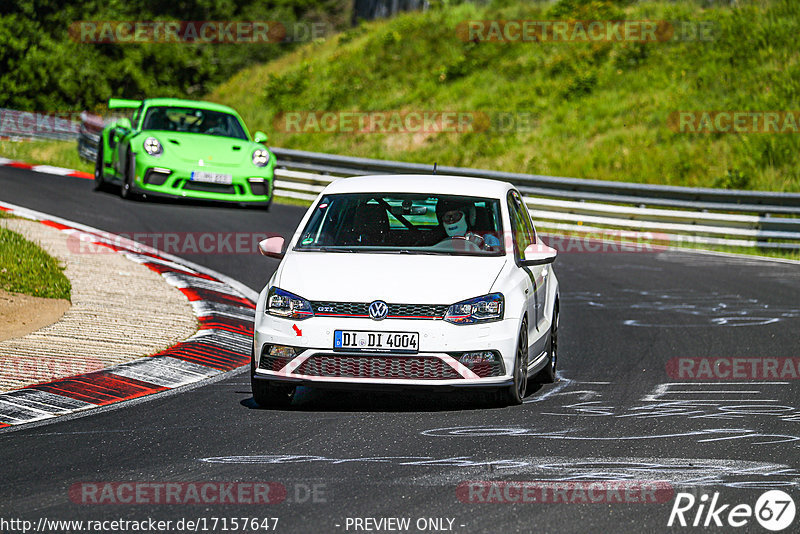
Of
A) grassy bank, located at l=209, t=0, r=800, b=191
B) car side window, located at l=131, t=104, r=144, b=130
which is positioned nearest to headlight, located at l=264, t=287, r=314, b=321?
car side window, located at l=131, t=104, r=144, b=130

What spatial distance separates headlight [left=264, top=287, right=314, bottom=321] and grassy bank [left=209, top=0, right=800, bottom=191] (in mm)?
17665

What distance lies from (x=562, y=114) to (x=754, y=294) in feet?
52.7

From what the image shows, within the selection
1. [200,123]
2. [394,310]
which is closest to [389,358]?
[394,310]

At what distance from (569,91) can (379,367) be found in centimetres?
2450

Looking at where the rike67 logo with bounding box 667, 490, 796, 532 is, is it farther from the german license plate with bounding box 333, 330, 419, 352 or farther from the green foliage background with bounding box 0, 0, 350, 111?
the green foliage background with bounding box 0, 0, 350, 111

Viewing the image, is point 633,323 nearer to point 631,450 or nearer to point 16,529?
point 631,450

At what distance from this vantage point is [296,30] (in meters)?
51.6

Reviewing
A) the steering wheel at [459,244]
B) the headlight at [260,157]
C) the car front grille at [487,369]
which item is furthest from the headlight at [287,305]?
the headlight at [260,157]

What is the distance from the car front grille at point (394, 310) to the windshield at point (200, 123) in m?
11.5

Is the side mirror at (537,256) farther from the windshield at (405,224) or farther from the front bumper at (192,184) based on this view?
the front bumper at (192,184)

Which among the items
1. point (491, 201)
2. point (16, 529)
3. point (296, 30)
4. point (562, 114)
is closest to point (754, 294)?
point (491, 201)

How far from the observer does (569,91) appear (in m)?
31.0

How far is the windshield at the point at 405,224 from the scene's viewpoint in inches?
332

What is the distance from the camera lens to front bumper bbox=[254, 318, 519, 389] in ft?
24.4
